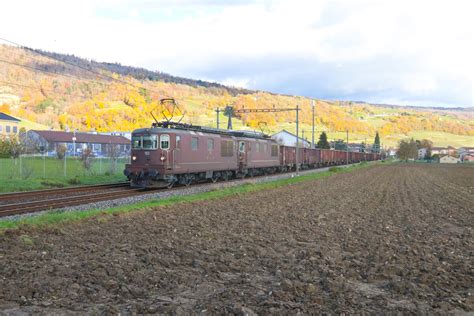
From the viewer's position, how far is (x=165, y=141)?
26.4m

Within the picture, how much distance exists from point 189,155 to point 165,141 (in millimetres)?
2305

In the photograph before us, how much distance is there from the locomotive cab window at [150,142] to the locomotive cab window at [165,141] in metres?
0.30

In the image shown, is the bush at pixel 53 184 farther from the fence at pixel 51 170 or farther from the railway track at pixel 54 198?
the railway track at pixel 54 198

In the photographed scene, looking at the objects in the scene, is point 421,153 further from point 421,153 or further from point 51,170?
point 51,170

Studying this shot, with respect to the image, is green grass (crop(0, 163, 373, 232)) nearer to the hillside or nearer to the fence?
the fence

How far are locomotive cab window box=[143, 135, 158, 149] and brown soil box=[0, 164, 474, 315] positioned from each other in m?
10.7

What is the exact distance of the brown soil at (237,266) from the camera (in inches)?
268

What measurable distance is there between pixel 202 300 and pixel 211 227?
276 inches

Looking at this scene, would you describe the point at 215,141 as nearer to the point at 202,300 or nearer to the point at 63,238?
the point at 63,238

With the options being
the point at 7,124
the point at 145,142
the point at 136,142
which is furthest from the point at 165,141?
the point at 7,124

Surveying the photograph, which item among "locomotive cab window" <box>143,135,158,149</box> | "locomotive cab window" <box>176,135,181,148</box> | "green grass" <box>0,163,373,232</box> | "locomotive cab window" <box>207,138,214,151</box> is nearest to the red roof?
"locomotive cab window" <box>207,138,214,151</box>

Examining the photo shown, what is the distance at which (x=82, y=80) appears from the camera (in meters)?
127

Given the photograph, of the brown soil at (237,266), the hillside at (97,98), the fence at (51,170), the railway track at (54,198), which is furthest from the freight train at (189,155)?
the hillside at (97,98)

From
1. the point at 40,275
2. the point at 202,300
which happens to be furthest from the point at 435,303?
the point at 40,275
